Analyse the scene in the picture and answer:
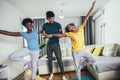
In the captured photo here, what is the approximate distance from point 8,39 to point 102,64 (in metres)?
→ 2.68

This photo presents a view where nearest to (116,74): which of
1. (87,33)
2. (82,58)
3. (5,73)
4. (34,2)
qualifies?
(82,58)

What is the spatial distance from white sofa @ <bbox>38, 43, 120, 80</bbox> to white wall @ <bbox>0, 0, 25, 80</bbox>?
2.73ft

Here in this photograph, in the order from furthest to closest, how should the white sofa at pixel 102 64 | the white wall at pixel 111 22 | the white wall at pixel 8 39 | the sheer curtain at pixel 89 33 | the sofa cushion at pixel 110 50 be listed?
the sheer curtain at pixel 89 33, the white wall at pixel 111 22, the sofa cushion at pixel 110 50, the white wall at pixel 8 39, the white sofa at pixel 102 64

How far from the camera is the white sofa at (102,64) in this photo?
316cm

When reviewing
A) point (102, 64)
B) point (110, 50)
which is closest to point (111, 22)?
point (110, 50)

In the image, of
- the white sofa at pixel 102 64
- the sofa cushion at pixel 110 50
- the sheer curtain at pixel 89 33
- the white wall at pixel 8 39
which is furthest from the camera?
the sheer curtain at pixel 89 33

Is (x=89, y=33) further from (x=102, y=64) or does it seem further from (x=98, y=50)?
(x=102, y=64)

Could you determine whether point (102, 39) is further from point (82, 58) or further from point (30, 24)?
point (30, 24)

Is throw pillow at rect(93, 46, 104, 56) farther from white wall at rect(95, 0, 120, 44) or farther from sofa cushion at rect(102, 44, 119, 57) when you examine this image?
white wall at rect(95, 0, 120, 44)

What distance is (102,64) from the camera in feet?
10.4

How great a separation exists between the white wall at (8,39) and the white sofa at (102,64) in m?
0.83

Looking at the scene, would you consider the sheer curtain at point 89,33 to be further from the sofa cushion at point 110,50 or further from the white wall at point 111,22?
the sofa cushion at point 110,50

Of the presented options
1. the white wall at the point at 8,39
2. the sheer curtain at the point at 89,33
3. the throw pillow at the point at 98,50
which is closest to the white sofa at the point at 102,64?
the throw pillow at the point at 98,50

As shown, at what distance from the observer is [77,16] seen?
770 centimetres
